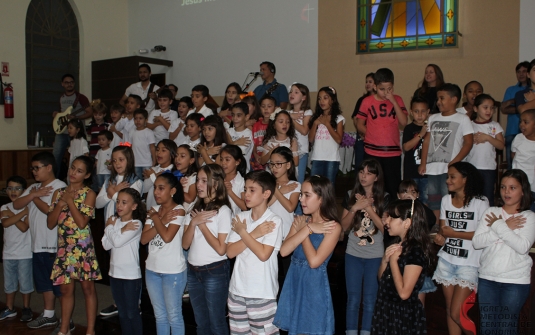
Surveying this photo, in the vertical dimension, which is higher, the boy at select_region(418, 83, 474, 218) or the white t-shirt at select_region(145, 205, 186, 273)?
the boy at select_region(418, 83, 474, 218)

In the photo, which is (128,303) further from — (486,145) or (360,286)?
(486,145)

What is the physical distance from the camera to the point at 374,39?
752cm

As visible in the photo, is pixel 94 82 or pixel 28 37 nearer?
pixel 28 37

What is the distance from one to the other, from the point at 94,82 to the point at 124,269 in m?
7.06

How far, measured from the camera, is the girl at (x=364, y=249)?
11.0 ft

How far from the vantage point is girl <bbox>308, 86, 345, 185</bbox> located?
4723mm

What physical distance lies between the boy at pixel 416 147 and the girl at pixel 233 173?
5.14ft

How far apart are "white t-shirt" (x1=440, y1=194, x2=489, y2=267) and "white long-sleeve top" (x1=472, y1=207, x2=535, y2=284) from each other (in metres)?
0.18

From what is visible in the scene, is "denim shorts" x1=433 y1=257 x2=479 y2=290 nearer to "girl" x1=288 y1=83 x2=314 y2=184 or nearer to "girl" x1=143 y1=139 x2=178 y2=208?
"girl" x1=288 y1=83 x2=314 y2=184

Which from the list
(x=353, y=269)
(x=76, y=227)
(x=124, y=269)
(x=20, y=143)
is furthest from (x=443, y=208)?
(x=20, y=143)

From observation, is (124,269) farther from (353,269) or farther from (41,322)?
(353,269)

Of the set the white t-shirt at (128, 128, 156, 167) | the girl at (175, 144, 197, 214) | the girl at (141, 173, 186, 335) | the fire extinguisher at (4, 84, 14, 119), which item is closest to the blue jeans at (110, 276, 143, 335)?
the girl at (141, 173, 186, 335)

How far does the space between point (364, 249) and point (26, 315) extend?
3.04 m

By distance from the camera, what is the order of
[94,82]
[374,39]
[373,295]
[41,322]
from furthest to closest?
1. [94,82]
2. [374,39]
3. [41,322]
4. [373,295]
